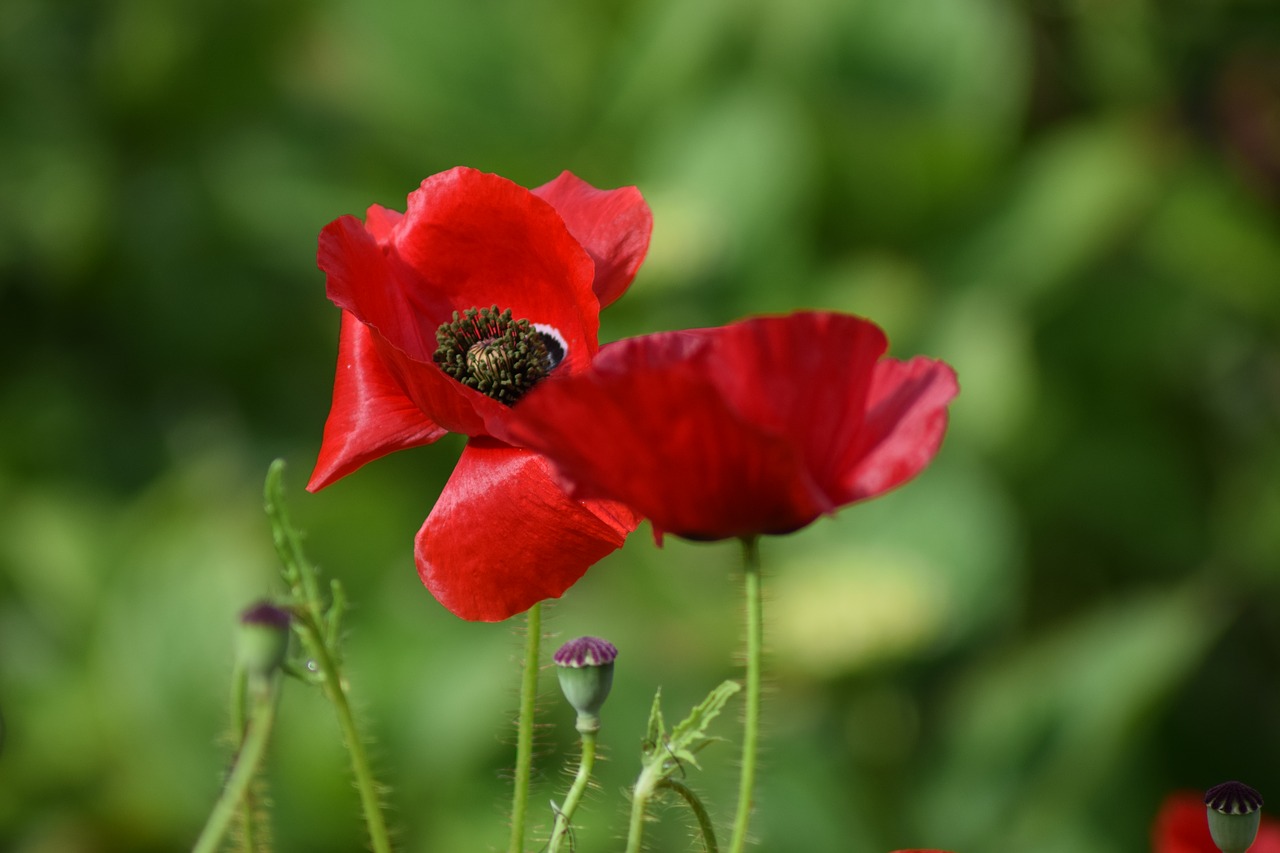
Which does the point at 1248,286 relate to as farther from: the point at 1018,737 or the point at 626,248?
the point at 626,248

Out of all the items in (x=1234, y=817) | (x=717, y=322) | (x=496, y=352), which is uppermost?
(x=717, y=322)

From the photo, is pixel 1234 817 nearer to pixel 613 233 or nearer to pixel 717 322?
pixel 613 233

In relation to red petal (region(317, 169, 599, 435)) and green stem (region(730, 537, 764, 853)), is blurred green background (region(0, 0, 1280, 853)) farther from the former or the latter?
green stem (region(730, 537, 764, 853))

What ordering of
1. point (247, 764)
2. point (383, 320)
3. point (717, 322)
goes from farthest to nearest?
point (717, 322), point (383, 320), point (247, 764)

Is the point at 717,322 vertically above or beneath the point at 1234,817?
above

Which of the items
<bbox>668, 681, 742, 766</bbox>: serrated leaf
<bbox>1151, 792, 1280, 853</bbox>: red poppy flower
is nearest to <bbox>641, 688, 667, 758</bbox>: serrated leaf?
<bbox>668, 681, 742, 766</bbox>: serrated leaf

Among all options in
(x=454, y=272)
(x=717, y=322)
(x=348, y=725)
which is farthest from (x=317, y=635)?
(x=717, y=322)

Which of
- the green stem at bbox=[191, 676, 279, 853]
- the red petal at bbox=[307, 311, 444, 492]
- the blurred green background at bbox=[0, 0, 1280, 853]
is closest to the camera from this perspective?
the green stem at bbox=[191, 676, 279, 853]
